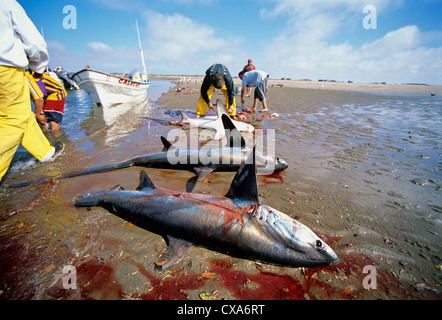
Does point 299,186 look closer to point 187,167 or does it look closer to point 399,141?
point 187,167

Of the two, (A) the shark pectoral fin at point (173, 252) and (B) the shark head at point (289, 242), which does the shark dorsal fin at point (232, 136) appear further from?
(A) the shark pectoral fin at point (173, 252)

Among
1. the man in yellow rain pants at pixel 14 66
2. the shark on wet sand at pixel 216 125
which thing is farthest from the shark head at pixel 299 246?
the shark on wet sand at pixel 216 125

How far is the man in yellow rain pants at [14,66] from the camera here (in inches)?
111

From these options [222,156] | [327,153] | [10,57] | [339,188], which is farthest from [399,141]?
[10,57]

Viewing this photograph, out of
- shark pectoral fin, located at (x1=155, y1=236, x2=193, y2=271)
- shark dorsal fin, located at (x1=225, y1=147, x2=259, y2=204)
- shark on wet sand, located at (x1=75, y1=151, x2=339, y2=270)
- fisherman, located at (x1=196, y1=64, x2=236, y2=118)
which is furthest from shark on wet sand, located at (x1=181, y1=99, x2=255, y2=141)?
shark pectoral fin, located at (x1=155, y1=236, x2=193, y2=271)

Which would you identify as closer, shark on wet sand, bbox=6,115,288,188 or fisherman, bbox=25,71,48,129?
shark on wet sand, bbox=6,115,288,188

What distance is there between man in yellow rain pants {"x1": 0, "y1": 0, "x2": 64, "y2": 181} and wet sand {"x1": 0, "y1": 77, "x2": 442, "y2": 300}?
3.16 ft

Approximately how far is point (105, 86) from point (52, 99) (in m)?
7.26

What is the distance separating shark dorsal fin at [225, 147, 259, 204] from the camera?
2.33m

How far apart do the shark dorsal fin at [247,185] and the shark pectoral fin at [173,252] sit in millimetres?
838

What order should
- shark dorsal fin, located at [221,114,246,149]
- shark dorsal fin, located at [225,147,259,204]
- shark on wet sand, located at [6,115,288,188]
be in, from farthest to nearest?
shark dorsal fin, located at [221,114,246,149] → shark on wet sand, located at [6,115,288,188] → shark dorsal fin, located at [225,147,259,204]

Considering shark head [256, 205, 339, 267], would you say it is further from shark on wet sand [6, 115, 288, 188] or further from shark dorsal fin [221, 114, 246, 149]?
shark dorsal fin [221, 114, 246, 149]

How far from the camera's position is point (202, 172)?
3.90 meters
